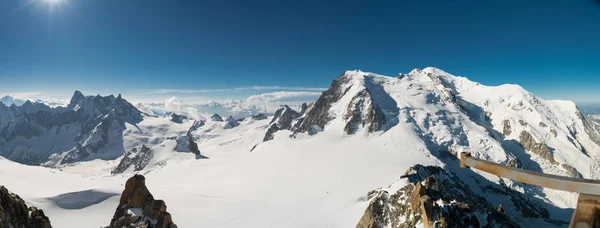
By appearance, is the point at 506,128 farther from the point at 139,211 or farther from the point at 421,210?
the point at 139,211

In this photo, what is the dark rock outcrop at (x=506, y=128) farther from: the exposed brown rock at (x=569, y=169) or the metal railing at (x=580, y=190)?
the metal railing at (x=580, y=190)

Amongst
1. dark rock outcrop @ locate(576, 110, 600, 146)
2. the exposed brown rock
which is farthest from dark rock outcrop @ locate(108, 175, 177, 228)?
dark rock outcrop @ locate(576, 110, 600, 146)

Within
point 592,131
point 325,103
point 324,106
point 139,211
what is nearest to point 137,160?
point 324,106

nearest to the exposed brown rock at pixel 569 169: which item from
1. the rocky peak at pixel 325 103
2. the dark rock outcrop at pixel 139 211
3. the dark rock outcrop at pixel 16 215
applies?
the rocky peak at pixel 325 103

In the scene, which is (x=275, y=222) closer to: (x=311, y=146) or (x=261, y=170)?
(x=261, y=170)

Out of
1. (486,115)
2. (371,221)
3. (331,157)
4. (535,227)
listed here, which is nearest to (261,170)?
(331,157)

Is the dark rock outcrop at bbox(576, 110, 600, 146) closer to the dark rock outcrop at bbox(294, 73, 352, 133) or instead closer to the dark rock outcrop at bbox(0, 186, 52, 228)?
the dark rock outcrop at bbox(294, 73, 352, 133)
